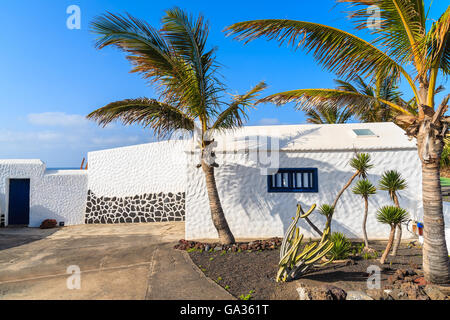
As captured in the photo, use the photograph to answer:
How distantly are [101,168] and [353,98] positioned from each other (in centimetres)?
1056

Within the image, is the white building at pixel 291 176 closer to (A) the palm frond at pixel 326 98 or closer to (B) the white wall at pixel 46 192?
(A) the palm frond at pixel 326 98

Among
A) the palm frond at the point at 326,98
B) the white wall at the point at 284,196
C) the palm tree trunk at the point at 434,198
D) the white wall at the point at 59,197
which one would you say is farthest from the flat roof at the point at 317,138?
the white wall at the point at 59,197

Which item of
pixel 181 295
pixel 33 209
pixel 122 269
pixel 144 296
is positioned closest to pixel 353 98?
pixel 181 295

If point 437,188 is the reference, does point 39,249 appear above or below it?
below

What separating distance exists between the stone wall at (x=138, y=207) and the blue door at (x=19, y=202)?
2620mm

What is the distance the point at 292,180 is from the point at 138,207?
7087 mm

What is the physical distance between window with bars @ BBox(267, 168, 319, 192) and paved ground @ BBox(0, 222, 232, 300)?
11.8ft

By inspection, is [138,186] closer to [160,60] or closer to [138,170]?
[138,170]

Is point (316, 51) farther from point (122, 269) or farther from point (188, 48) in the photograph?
point (122, 269)

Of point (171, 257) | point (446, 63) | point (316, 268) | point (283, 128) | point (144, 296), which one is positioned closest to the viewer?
point (144, 296)

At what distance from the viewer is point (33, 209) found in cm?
1109

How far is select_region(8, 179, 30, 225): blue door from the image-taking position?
1120 cm

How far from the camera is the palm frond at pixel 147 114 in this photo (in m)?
6.97

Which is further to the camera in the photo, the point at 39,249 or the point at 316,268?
the point at 39,249
